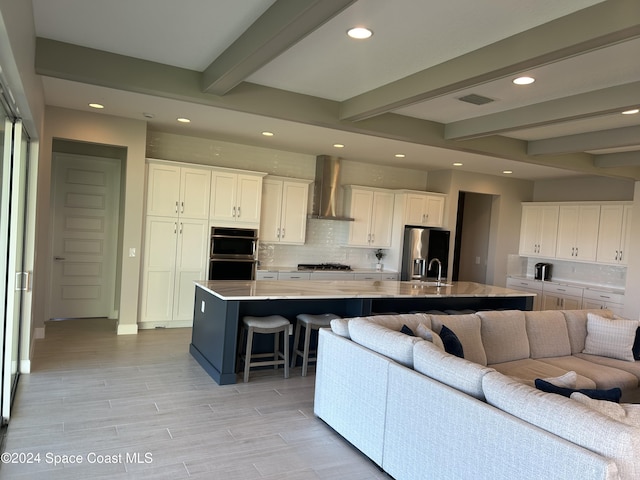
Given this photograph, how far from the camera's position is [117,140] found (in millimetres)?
5770

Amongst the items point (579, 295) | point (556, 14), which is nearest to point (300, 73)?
point (556, 14)

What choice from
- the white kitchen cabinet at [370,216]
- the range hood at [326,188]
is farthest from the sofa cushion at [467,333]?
the white kitchen cabinet at [370,216]

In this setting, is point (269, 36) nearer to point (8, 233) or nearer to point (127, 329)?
point (8, 233)

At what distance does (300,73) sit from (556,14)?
2095 mm

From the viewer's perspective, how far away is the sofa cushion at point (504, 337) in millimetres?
4121

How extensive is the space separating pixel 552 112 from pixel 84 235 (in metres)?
6.16

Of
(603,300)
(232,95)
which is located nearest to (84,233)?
(232,95)

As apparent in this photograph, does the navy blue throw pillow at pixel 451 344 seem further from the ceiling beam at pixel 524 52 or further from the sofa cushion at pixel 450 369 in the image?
the ceiling beam at pixel 524 52

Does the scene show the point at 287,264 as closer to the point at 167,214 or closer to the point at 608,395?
the point at 167,214

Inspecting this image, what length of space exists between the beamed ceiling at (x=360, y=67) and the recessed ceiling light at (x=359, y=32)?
7cm

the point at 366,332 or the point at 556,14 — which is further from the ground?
the point at 556,14

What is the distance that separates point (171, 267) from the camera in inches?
251

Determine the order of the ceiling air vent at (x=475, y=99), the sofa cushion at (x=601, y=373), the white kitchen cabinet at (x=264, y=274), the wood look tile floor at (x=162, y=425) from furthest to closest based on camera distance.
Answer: the white kitchen cabinet at (x=264, y=274), the ceiling air vent at (x=475, y=99), the sofa cushion at (x=601, y=373), the wood look tile floor at (x=162, y=425)

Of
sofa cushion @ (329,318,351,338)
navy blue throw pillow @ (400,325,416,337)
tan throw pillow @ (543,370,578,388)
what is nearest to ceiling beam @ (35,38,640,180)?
sofa cushion @ (329,318,351,338)
